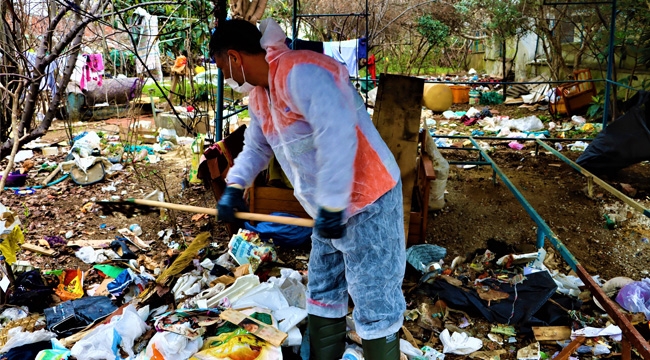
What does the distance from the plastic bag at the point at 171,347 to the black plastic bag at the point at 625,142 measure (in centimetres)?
472

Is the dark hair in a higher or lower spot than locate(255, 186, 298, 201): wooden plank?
higher

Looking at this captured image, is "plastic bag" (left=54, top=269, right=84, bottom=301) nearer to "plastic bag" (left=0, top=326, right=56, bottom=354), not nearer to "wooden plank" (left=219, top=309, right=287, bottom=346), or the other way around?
"plastic bag" (left=0, top=326, right=56, bottom=354)

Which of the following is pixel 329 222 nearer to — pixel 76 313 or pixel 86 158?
pixel 76 313

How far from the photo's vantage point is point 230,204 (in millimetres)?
2609

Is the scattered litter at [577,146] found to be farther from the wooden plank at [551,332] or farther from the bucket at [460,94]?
the bucket at [460,94]

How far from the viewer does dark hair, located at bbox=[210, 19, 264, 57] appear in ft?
7.27

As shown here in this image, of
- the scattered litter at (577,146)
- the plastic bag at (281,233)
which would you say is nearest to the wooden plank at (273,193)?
the plastic bag at (281,233)

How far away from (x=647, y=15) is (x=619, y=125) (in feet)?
10.0

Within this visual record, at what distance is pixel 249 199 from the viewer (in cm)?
460

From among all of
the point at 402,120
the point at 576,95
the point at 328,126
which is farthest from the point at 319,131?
the point at 576,95

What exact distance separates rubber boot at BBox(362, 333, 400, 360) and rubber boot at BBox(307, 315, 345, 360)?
0.33 meters

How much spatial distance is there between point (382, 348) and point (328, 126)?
1.10 metres

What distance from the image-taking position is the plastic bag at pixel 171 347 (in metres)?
2.80

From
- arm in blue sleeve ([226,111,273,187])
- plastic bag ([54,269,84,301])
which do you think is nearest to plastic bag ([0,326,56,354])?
plastic bag ([54,269,84,301])
